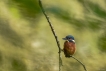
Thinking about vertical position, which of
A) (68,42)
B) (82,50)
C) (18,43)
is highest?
(68,42)

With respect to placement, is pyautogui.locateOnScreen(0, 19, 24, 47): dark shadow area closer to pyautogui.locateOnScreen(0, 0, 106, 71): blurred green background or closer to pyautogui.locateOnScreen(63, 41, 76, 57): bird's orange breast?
pyautogui.locateOnScreen(0, 0, 106, 71): blurred green background

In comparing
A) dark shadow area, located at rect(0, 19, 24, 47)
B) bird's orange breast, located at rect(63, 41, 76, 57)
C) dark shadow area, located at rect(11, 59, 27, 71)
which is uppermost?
bird's orange breast, located at rect(63, 41, 76, 57)

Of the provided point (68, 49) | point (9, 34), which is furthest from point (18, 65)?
point (68, 49)

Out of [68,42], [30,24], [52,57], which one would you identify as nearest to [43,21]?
[30,24]

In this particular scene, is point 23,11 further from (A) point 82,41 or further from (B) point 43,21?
(A) point 82,41

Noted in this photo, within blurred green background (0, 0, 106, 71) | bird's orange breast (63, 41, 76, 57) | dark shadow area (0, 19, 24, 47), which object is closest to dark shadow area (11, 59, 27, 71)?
blurred green background (0, 0, 106, 71)

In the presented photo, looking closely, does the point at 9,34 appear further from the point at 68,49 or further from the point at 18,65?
the point at 68,49

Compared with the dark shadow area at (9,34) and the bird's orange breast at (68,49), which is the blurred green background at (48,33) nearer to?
the dark shadow area at (9,34)

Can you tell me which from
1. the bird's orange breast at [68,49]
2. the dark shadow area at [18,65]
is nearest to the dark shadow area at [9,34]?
the dark shadow area at [18,65]
